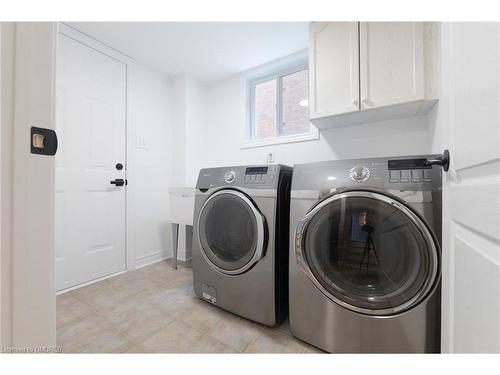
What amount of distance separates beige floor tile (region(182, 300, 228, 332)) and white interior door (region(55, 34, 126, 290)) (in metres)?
1.09

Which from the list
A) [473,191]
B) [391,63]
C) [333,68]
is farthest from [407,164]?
[333,68]

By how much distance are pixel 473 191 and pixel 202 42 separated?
84.4 inches

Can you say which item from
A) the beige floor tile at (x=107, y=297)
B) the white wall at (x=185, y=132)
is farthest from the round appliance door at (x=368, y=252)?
the white wall at (x=185, y=132)

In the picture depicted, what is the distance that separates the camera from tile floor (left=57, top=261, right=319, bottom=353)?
3.49ft

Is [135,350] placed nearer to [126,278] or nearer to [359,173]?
[126,278]

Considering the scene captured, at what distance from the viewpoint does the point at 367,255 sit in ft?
3.10

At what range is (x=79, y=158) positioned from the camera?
1.77 metres

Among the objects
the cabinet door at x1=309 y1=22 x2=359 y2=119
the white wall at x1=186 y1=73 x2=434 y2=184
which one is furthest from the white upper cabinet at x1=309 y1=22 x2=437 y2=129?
the white wall at x1=186 y1=73 x2=434 y2=184

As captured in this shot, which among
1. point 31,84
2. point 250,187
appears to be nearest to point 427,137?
point 250,187

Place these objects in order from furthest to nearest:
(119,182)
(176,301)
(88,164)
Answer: (119,182) → (88,164) → (176,301)

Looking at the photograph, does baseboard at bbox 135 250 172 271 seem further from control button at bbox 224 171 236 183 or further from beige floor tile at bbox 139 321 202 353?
control button at bbox 224 171 236 183

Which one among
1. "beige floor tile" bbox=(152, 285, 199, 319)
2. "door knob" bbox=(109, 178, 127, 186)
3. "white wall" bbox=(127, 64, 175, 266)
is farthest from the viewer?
"white wall" bbox=(127, 64, 175, 266)

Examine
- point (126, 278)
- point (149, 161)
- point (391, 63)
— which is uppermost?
point (391, 63)
